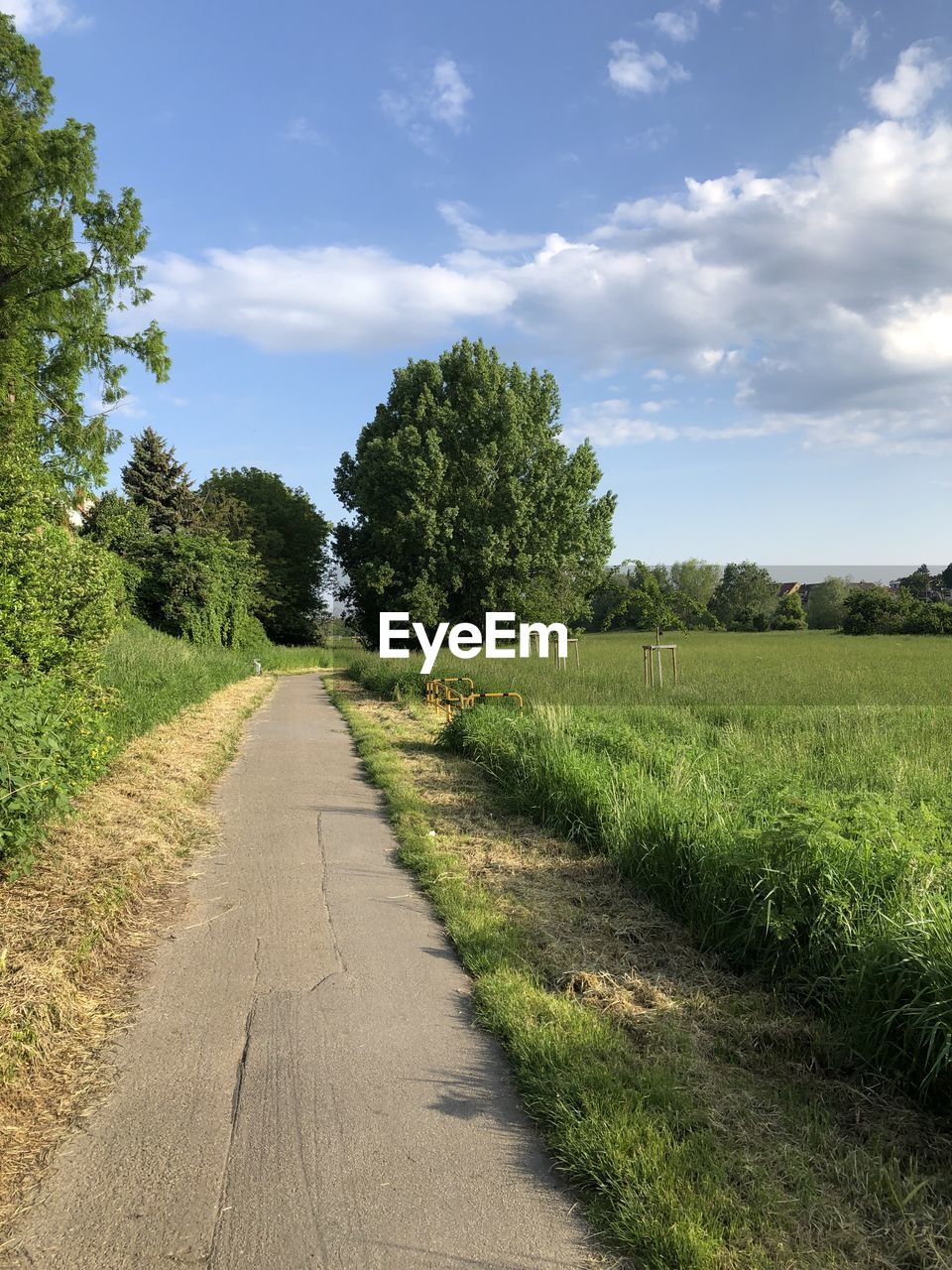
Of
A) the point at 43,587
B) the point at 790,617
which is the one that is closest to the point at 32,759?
the point at 43,587

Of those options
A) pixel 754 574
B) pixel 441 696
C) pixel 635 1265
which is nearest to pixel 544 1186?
pixel 635 1265

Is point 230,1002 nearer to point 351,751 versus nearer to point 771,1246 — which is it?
point 771,1246

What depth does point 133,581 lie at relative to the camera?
83.9 ft

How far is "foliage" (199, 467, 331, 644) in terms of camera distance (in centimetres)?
5281

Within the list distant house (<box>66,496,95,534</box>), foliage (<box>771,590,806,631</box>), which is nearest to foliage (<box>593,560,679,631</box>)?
distant house (<box>66,496,95,534</box>)

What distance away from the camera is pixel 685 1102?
10.00ft

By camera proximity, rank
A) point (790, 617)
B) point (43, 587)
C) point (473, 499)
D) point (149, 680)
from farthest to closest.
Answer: point (790, 617) < point (473, 499) < point (149, 680) < point (43, 587)

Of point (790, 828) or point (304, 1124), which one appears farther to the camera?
point (790, 828)

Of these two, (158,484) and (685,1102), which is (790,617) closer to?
(158,484)

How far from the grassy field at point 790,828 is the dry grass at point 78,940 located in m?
3.27

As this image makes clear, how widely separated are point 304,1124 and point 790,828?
294 centimetres

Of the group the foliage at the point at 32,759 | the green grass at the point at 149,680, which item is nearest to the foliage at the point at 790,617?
the green grass at the point at 149,680

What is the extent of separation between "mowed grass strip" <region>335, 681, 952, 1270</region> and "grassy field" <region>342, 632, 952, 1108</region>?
0.23 metres

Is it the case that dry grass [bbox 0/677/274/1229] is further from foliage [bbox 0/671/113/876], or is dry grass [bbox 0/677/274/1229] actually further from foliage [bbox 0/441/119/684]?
foliage [bbox 0/441/119/684]
